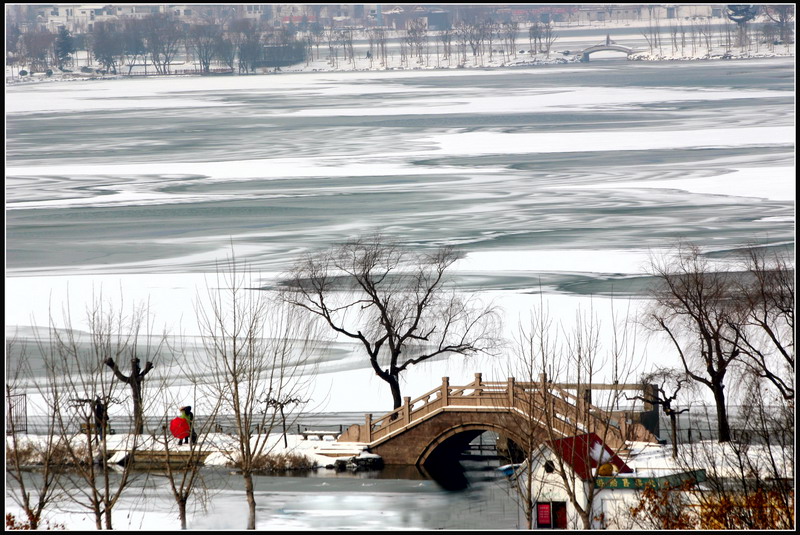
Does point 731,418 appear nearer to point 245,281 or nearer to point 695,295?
point 695,295

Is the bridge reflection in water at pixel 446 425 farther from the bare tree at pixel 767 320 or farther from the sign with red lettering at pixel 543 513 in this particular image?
the sign with red lettering at pixel 543 513

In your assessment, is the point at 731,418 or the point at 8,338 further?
the point at 8,338

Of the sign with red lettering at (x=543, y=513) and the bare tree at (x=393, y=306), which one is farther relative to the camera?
the bare tree at (x=393, y=306)

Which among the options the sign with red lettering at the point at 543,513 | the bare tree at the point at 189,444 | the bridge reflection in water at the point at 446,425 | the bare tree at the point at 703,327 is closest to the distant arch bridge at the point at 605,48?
the bare tree at the point at 703,327

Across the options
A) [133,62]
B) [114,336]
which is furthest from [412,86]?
[114,336]

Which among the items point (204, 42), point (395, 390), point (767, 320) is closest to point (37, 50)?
point (204, 42)

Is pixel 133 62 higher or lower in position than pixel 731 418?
higher
